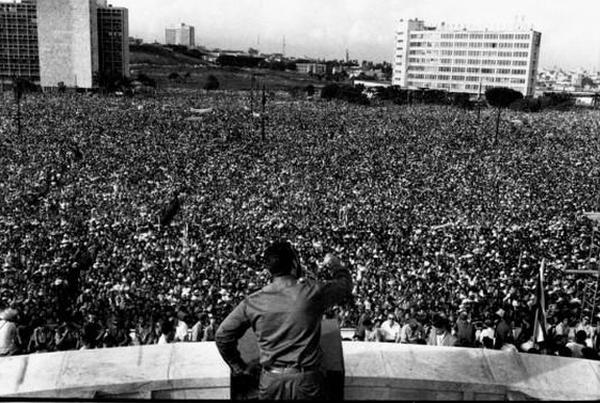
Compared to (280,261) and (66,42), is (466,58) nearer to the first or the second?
(66,42)

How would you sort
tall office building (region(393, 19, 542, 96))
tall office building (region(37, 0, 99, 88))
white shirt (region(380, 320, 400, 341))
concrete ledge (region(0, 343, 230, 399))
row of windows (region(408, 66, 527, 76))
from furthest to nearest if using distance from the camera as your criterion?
row of windows (region(408, 66, 527, 76)) < tall office building (region(393, 19, 542, 96)) < tall office building (region(37, 0, 99, 88)) < white shirt (region(380, 320, 400, 341)) < concrete ledge (region(0, 343, 230, 399))

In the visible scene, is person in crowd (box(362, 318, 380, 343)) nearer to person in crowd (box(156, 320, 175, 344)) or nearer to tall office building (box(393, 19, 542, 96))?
person in crowd (box(156, 320, 175, 344))

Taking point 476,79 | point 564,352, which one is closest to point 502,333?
point 564,352

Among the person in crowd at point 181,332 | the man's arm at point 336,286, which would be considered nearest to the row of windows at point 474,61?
the person in crowd at point 181,332

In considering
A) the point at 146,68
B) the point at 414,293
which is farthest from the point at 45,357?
the point at 146,68

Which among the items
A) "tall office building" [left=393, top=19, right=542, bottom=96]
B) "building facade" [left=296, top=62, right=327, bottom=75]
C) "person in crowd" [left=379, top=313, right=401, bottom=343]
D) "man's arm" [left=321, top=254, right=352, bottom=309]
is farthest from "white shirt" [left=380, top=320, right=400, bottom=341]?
"building facade" [left=296, top=62, right=327, bottom=75]

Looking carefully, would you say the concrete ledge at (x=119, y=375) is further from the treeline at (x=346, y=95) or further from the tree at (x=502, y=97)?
the tree at (x=502, y=97)

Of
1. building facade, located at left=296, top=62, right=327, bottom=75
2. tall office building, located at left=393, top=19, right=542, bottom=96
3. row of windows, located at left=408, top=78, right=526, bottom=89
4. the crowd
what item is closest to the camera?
the crowd
